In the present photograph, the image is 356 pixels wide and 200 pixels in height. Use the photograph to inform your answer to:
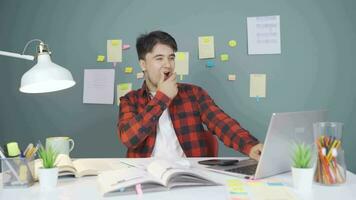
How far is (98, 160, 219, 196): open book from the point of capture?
1129 millimetres

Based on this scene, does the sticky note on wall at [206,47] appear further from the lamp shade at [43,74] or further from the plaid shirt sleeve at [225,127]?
the lamp shade at [43,74]

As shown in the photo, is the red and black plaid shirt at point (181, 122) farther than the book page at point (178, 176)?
Yes

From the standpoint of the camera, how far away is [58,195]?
1.14 meters

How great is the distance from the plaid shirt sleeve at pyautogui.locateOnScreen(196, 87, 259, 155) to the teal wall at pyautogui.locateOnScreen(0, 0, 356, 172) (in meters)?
0.55

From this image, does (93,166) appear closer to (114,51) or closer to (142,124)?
(142,124)

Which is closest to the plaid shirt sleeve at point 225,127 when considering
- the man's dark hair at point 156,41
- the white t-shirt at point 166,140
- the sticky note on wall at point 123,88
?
the white t-shirt at point 166,140

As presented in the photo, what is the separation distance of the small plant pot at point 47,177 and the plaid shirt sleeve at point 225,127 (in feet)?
2.66

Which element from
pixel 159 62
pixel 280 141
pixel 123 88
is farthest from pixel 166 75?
pixel 280 141

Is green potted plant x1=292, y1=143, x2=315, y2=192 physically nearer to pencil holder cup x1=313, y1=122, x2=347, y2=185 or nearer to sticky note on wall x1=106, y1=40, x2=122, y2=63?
pencil holder cup x1=313, y1=122, x2=347, y2=185

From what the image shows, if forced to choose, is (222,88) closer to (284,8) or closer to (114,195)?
(284,8)

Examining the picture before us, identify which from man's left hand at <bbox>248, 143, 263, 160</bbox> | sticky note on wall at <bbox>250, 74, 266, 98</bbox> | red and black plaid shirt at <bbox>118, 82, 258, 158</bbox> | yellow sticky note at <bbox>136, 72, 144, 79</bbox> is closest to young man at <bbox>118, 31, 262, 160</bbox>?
red and black plaid shirt at <bbox>118, 82, 258, 158</bbox>

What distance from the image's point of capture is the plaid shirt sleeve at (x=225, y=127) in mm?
1719

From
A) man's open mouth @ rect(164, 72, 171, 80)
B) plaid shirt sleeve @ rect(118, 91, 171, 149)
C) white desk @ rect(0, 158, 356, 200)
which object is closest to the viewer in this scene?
white desk @ rect(0, 158, 356, 200)

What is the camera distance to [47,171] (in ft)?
3.95
